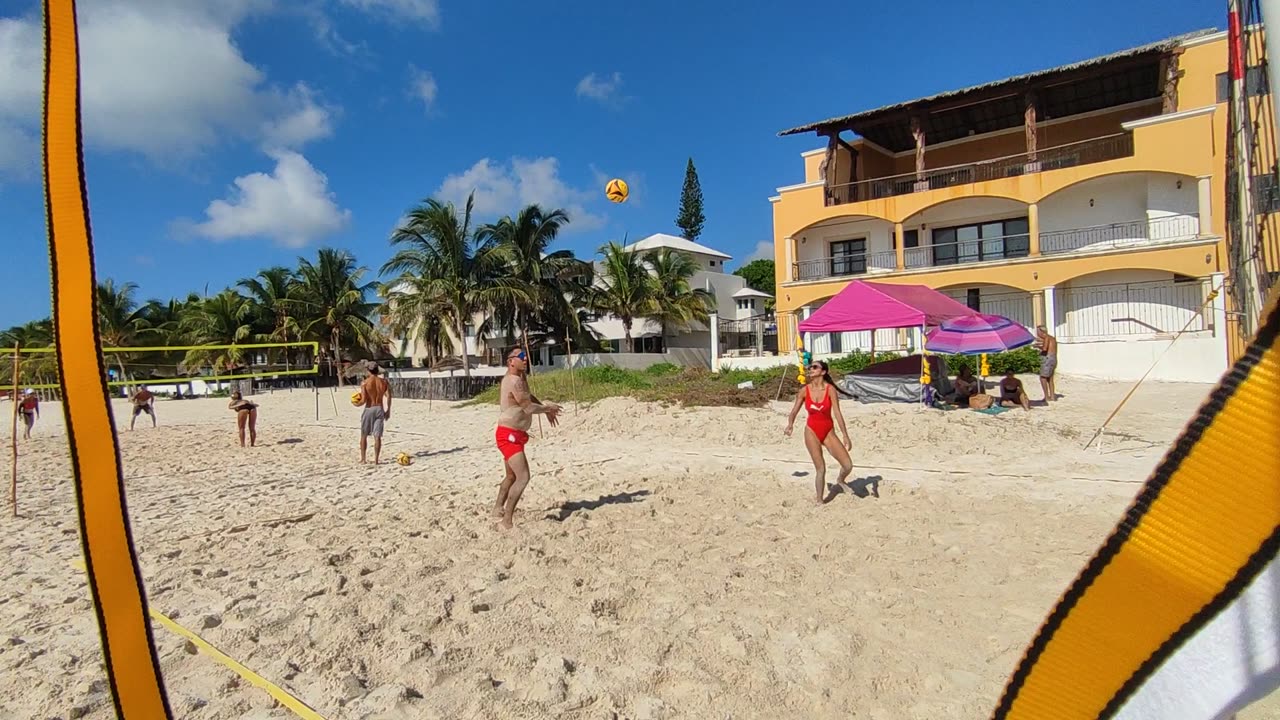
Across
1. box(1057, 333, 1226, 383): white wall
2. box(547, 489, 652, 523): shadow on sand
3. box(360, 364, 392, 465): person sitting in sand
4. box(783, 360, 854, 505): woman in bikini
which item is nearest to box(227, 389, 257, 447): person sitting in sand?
box(360, 364, 392, 465): person sitting in sand

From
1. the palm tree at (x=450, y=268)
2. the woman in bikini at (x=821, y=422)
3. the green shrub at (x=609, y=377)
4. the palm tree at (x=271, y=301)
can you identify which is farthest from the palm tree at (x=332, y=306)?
the woman in bikini at (x=821, y=422)

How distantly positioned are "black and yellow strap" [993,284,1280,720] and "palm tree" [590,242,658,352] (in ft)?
92.8

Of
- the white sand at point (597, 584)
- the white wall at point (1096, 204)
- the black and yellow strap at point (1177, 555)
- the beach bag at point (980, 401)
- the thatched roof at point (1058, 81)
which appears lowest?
the white sand at point (597, 584)

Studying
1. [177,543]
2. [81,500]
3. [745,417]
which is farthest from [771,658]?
[745,417]

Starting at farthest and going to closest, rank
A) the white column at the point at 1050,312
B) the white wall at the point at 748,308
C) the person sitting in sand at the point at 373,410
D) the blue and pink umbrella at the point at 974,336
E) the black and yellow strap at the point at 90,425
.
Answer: the white wall at the point at 748,308, the white column at the point at 1050,312, the blue and pink umbrella at the point at 974,336, the person sitting in sand at the point at 373,410, the black and yellow strap at the point at 90,425

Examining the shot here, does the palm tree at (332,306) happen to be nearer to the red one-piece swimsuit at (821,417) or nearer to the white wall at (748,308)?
the white wall at (748,308)

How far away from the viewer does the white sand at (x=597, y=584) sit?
320 cm

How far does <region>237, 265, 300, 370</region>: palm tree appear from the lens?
34.5 metres

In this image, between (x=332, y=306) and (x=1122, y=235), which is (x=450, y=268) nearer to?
(x=332, y=306)

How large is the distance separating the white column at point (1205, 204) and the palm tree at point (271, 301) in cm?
3644

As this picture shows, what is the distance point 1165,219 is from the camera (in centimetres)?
1831

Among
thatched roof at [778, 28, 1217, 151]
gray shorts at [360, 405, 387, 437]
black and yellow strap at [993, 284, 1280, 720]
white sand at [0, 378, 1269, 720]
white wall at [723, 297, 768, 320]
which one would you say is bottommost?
white sand at [0, 378, 1269, 720]

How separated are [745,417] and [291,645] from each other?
9.03m

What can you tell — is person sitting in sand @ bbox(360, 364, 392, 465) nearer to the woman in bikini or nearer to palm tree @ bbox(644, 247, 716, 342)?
the woman in bikini
